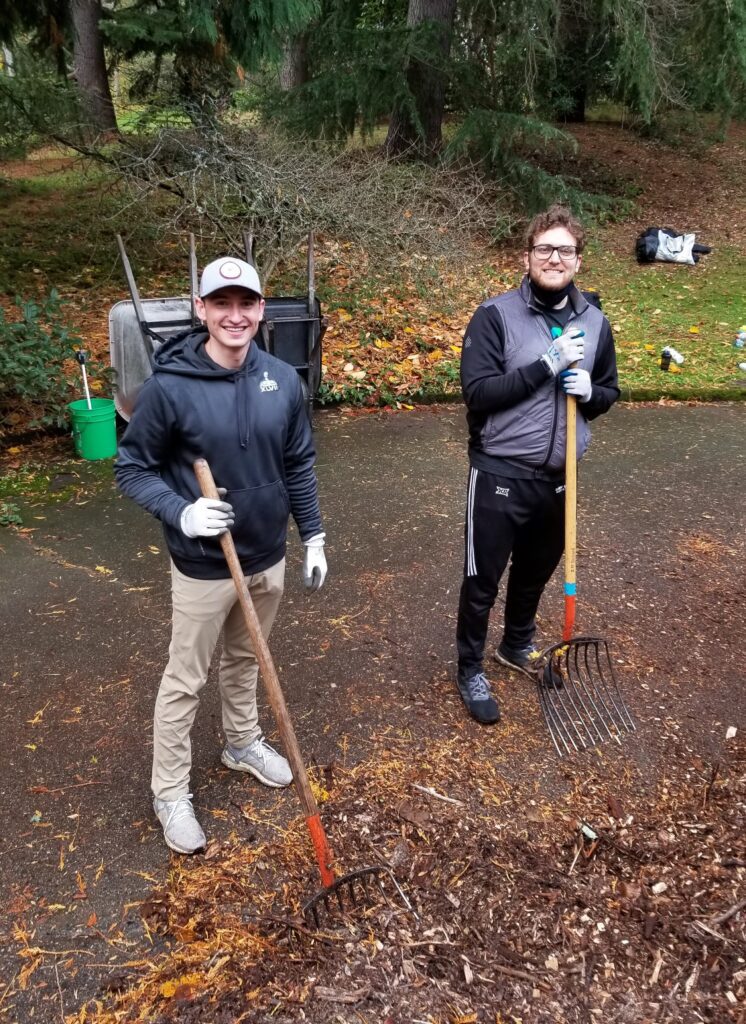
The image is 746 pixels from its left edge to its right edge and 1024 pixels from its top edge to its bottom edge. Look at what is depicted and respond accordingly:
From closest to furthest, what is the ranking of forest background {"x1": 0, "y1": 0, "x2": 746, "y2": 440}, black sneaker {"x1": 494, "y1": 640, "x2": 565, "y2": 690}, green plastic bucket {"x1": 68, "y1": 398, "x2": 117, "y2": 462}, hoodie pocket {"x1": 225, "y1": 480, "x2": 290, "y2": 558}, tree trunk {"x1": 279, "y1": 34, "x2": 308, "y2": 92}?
hoodie pocket {"x1": 225, "y1": 480, "x2": 290, "y2": 558} < black sneaker {"x1": 494, "y1": 640, "x2": 565, "y2": 690} < green plastic bucket {"x1": 68, "y1": 398, "x2": 117, "y2": 462} < forest background {"x1": 0, "y1": 0, "x2": 746, "y2": 440} < tree trunk {"x1": 279, "y1": 34, "x2": 308, "y2": 92}

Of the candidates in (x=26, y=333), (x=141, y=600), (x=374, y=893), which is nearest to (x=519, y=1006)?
(x=374, y=893)

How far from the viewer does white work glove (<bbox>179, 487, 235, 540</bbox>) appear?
2.41 m

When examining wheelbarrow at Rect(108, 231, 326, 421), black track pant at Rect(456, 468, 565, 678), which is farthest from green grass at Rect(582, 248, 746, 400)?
black track pant at Rect(456, 468, 565, 678)

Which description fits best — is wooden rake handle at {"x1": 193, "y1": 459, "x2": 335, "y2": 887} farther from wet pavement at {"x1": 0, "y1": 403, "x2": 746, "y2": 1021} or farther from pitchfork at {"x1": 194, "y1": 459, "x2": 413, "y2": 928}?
wet pavement at {"x1": 0, "y1": 403, "x2": 746, "y2": 1021}

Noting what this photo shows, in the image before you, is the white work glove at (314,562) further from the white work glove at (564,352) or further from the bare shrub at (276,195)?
the bare shrub at (276,195)

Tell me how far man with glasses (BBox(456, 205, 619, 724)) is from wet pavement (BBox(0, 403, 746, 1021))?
84 centimetres

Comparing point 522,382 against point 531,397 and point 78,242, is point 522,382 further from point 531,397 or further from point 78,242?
point 78,242

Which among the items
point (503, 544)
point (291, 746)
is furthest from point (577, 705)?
point (291, 746)

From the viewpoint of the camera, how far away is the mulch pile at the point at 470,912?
7.79ft

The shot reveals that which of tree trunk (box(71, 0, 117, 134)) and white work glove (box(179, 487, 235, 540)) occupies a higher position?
tree trunk (box(71, 0, 117, 134))

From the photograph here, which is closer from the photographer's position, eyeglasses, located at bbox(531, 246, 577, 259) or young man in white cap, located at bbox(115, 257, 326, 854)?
young man in white cap, located at bbox(115, 257, 326, 854)

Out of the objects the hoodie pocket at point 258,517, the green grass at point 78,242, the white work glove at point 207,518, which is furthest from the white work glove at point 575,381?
the green grass at point 78,242

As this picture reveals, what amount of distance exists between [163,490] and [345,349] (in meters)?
5.91

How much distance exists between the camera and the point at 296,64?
540 inches
